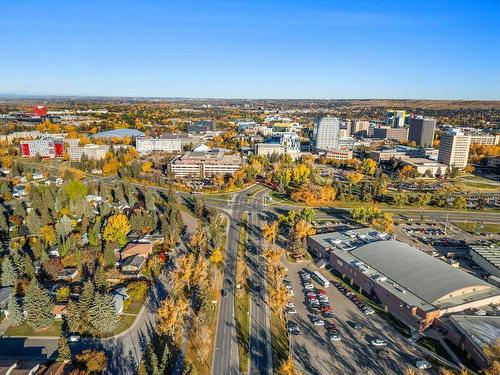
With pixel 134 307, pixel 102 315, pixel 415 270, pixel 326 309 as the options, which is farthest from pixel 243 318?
pixel 415 270

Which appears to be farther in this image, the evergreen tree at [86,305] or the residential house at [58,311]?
the residential house at [58,311]

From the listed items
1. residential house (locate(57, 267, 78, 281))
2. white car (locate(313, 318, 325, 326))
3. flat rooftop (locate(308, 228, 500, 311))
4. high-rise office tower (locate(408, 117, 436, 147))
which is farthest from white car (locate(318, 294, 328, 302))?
high-rise office tower (locate(408, 117, 436, 147))

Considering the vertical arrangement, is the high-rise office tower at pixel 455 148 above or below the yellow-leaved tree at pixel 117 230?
above

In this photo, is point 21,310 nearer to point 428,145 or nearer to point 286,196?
point 286,196

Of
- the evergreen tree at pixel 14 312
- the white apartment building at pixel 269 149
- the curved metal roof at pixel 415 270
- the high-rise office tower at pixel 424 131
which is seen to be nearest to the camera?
the evergreen tree at pixel 14 312

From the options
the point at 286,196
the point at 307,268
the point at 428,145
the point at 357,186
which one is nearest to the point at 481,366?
the point at 307,268

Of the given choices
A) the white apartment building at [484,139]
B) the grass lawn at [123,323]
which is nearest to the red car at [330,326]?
the grass lawn at [123,323]

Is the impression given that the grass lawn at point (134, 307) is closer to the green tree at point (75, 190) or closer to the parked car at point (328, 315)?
the parked car at point (328, 315)
